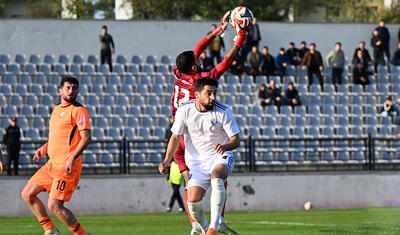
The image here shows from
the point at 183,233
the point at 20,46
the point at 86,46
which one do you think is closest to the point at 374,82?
the point at 86,46

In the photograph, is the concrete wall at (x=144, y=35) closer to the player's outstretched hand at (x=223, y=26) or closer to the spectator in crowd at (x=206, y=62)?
the spectator in crowd at (x=206, y=62)

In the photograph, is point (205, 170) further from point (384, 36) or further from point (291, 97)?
point (384, 36)

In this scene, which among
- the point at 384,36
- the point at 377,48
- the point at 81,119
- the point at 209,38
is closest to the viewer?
the point at 81,119

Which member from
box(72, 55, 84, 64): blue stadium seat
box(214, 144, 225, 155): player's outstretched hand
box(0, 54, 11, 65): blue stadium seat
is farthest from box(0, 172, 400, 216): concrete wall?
box(214, 144, 225, 155): player's outstretched hand

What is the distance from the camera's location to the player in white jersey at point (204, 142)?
30.6 ft

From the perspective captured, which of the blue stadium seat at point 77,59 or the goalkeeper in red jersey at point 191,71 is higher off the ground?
the blue stadium seat at point 77,59

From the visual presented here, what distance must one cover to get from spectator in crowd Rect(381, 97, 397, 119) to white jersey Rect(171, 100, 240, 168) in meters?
18.0

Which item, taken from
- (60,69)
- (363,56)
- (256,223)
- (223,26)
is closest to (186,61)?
(223,26)

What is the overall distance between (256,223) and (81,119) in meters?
6.28

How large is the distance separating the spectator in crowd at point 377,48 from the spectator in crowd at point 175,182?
12.5 m

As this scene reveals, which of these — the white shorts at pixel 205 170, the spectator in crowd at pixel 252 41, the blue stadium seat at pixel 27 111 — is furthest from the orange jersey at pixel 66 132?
the spectator in crowd at pixel 252 41

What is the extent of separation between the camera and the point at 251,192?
20469 millimetres

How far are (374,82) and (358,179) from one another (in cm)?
882

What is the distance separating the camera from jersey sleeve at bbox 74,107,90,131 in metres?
9.90
